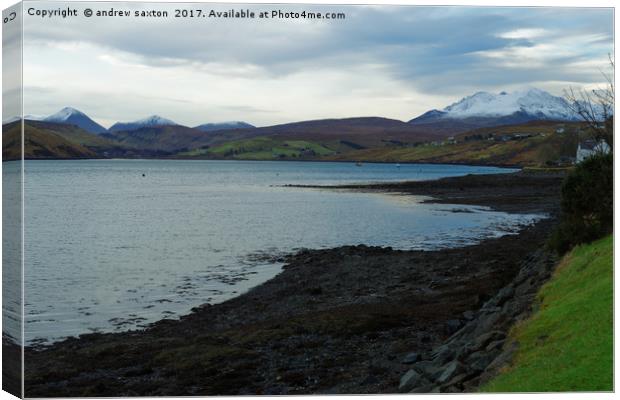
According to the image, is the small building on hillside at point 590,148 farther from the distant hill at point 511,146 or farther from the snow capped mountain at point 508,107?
the snow capped mountain at point 508,107

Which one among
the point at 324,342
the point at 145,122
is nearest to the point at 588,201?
the point at 324,342

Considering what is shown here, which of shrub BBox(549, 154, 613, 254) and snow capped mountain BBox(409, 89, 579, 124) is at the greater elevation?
snow capped mountain BBox(409, 89, 579, 124)

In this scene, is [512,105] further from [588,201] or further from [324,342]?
[324,342]

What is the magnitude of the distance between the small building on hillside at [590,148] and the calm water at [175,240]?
1709cm

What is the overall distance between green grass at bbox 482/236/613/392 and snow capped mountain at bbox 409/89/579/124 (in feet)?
22.9

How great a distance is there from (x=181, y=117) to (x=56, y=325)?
9926 mm

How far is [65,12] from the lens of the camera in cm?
1628

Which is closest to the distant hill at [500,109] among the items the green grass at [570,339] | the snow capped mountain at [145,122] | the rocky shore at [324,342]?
the rocky shore at [324,342]

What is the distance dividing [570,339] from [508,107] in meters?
14.9

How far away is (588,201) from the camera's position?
20547 mm

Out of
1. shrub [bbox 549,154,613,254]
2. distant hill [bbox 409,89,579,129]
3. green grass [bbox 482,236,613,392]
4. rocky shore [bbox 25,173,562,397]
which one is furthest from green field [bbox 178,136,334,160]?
green grass [bbox 482,236,613,392]

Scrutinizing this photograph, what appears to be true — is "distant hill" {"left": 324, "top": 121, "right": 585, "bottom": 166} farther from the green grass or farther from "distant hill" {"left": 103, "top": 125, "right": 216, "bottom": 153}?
"distant hill" {"left": 103, "top": 125, "right": 216, "bottom": 153}

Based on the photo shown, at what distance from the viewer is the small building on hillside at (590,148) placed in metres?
21.2

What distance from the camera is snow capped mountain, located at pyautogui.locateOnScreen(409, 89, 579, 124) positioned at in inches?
915
